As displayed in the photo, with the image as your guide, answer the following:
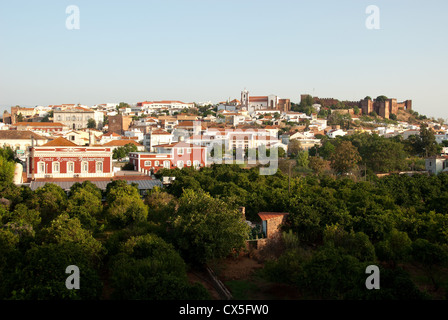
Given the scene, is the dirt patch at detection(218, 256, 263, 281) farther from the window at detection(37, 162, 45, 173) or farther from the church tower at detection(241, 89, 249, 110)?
the church tower at detection(241, 89, 249, 110)

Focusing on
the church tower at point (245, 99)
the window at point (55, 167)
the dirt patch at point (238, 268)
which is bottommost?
the dirt patch at point (238, 268)

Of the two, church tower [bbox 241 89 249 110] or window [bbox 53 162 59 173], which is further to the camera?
church tower [bbox 241 89 249 110]

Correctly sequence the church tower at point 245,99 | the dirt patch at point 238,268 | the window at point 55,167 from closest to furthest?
the dirt patch at point 238,268
the window at point 55,167
the church tower at point 245,99

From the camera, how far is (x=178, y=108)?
3967 inches

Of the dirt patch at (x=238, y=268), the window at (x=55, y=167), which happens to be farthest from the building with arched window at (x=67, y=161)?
the dirt patch at (x=238, y=268)

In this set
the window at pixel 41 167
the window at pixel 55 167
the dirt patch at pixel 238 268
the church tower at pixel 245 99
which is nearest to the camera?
the dirt patch at pixel 238 268

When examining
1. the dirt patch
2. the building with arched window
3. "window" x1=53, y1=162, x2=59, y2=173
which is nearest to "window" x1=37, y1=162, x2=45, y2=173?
the building with arched window

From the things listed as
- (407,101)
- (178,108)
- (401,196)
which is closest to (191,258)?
(401,196)

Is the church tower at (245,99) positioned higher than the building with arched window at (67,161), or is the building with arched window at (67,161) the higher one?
the church tower at (245,99)

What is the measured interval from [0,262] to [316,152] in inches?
1837

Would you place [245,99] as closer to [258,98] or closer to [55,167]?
[258,98]

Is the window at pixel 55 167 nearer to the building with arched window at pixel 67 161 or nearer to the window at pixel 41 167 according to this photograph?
the building with arched window at pixel 67 161

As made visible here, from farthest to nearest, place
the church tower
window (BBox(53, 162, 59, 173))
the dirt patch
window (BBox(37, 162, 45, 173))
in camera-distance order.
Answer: the church tower, window (BBox(53, 162, 59, 173)), window (BBox(37, 162, 45, 173)), the dirt patch

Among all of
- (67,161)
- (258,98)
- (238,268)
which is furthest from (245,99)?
(238,268)
